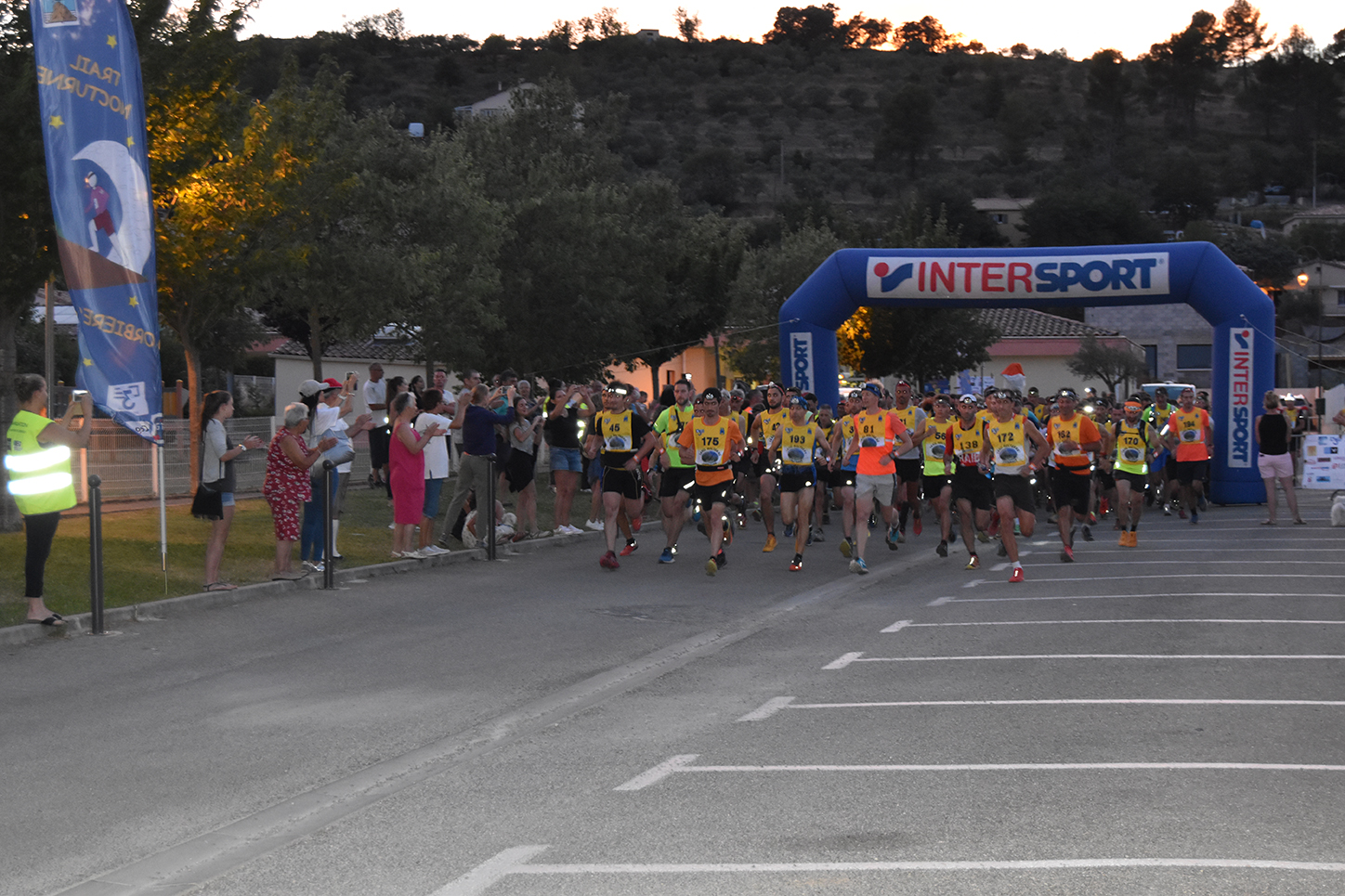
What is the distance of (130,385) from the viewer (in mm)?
11977

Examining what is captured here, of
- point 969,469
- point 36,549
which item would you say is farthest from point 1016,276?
point 36,549

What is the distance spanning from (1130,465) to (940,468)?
261 cm

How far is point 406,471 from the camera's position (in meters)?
15.2

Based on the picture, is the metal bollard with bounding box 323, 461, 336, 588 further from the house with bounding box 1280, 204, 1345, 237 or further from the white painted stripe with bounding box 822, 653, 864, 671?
the house with bounding box 1280, 204, 1345, 237

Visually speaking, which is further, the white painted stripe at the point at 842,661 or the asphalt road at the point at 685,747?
the white painted stripe at the point at 842,661

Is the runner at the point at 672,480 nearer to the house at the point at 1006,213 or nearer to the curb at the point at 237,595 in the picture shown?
the curb at the point at 237,595

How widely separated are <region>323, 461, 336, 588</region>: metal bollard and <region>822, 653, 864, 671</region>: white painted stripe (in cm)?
523

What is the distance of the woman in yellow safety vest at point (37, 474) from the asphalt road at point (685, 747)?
0.48m

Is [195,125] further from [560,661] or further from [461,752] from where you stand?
[461,752]

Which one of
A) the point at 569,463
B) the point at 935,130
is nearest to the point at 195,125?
the point at 569,463

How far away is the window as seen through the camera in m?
84.7

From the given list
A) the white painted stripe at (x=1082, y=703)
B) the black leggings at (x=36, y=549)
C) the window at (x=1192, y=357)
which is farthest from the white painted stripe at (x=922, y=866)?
the window at (x=1192, y=357)

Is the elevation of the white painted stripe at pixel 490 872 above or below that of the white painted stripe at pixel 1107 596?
above

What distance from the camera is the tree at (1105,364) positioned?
241 ft
